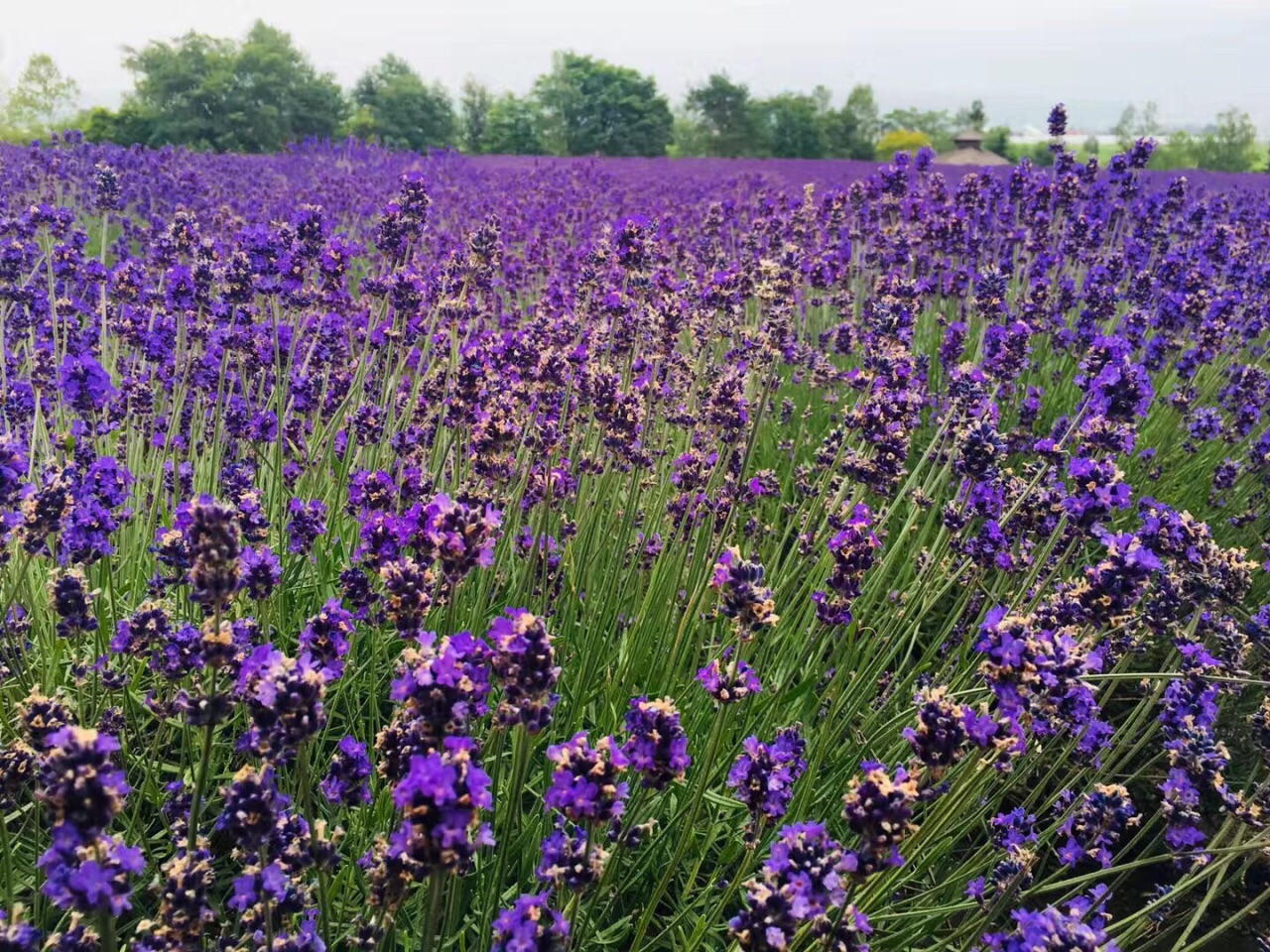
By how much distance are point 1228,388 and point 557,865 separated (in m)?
6.29

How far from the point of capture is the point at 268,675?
4.32 ft

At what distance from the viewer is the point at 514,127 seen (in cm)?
Result: 4341

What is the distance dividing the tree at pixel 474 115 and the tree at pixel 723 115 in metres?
12.2

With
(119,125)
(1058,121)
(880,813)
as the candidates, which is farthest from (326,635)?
(119,125)

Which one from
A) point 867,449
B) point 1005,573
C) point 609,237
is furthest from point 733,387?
point 609,237

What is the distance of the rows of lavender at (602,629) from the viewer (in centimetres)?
143

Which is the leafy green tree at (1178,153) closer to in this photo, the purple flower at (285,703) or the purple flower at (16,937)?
the purple flower at (285,703)

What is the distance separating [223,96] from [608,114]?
61.2ft

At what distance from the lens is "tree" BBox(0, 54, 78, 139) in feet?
109

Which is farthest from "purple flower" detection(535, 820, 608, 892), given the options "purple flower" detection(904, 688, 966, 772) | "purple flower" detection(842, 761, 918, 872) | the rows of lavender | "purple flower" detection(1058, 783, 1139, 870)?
"purple flower" detection(1058, 783, 1139, 870)

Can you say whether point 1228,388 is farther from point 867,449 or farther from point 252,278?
point 252,278

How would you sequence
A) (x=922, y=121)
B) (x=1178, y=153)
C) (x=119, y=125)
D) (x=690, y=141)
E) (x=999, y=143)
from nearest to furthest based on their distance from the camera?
1. (x=119, y=125)
2. (x=690, y=141)
3. (x=1178, y=153)
4. (x=999, y=143)
5. (x=922, y=121)

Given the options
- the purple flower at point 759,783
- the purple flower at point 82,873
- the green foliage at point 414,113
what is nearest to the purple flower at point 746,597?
the purple flower at point 759,783

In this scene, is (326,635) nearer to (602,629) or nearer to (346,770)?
(346,770)
